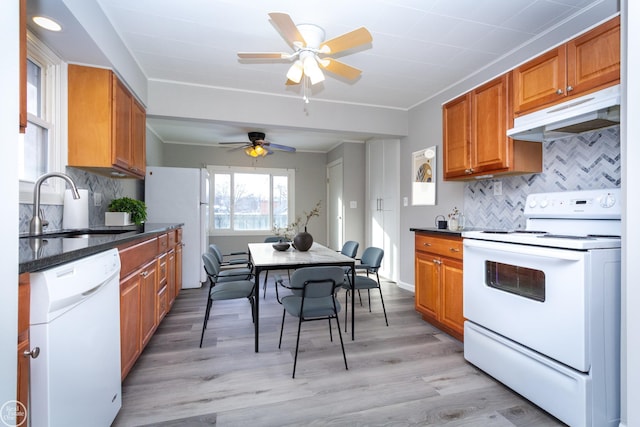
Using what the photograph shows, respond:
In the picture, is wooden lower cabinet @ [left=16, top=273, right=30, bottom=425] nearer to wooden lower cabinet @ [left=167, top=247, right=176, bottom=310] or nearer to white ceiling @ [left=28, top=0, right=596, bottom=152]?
white ceiling @ [left=28, top=0, right=596, bottom=152]

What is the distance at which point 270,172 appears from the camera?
258 inches

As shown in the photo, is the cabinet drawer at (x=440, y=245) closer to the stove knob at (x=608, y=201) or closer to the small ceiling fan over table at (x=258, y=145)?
the stove knob at (x=608, y=201)

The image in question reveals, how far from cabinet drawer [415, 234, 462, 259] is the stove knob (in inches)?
34.8

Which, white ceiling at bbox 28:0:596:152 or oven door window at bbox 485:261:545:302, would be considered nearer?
oven door window at bbox 485:261:545:302

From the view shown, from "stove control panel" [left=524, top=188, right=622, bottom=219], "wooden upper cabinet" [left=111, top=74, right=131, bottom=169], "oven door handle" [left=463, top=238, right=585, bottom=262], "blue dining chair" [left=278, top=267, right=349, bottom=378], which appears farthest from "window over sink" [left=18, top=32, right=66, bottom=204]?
"stove control panel" [left=524, top=188, right=622, bottom=219]

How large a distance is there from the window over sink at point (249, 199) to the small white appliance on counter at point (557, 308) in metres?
4.78

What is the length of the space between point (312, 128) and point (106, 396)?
331 centimetres

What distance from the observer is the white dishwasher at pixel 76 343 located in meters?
0.98

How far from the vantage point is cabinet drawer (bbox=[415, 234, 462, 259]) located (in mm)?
2494

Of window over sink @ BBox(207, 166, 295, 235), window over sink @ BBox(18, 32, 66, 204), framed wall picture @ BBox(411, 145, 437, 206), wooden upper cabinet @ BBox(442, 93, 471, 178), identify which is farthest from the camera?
window over sink @ BBox(207, 166, 295, 235)

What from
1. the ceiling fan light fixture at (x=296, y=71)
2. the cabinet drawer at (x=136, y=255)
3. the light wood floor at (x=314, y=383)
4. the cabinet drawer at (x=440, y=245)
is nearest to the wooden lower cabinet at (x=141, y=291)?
the cabinet drawer at (x=136, y=255)

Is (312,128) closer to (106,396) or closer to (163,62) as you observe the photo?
(163,62)

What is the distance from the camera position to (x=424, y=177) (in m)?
3.91

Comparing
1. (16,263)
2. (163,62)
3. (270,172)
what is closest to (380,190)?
(270,172)
